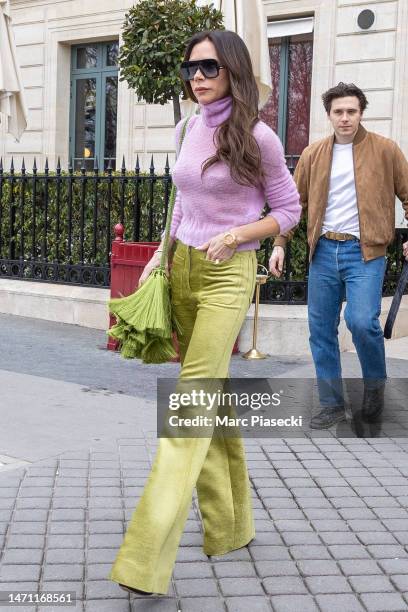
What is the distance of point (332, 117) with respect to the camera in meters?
5.25

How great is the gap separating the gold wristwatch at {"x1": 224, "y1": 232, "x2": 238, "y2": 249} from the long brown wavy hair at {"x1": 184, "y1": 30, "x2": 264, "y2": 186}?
0.19 m

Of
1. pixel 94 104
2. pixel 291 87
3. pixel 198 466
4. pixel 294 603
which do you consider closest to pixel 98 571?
pixel 198 466

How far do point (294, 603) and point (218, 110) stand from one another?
1773 mm

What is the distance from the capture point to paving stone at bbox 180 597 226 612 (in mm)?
2951

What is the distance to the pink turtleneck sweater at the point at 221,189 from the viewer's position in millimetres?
3100

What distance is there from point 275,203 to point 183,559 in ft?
4.65

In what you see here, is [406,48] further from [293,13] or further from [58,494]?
[58,494]

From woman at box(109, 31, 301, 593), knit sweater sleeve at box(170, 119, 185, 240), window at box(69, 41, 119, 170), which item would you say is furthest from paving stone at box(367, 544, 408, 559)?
window at box(69, 41, 119, 170)

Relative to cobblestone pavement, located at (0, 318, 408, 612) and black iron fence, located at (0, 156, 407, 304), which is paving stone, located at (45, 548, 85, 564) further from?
black iron fence, located at (0, 156, 407, 304)

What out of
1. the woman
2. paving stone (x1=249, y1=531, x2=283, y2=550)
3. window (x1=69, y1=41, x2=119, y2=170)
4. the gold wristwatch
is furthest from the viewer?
window (x1=69, y1=41, x2=119, y2=170)

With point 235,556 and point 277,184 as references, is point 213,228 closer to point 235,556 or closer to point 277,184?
point 277,184

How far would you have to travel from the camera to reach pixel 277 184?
317 cm

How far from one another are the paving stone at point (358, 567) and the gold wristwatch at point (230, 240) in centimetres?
133

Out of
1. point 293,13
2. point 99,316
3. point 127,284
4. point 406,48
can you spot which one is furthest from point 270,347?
point 293,13
